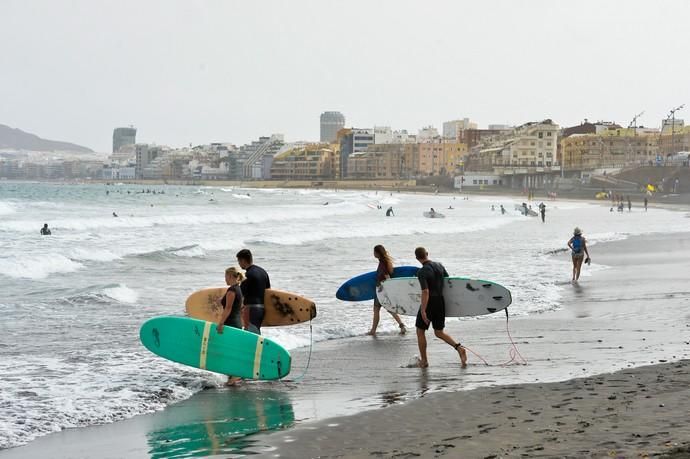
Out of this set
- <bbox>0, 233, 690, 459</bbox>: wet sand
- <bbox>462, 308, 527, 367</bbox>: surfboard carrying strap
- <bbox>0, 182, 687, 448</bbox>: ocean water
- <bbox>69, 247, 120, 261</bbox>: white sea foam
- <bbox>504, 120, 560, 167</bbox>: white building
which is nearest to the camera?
<bbox>0, 233, 690, 459</bbox>: wet sand

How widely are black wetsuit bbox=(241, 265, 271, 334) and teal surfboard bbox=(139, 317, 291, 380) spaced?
0.60 metres

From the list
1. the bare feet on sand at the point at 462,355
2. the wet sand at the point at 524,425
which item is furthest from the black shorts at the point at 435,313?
the wet sand at the point at 524,425

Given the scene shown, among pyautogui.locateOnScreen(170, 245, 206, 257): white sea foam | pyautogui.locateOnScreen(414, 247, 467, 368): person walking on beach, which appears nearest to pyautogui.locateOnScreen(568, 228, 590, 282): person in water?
pyautogui.locateOnScreen(414, 247, 467, 368): person walking on beach

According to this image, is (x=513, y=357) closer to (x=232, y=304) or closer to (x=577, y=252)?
(x=232, y=304)

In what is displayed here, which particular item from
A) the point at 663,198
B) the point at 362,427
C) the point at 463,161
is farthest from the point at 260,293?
the point at 463,161

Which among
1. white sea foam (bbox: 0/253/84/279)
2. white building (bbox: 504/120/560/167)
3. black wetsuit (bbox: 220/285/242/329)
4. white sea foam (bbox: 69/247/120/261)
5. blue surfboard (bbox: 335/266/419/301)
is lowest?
white sea foam (bbox: 69/247/120/261)

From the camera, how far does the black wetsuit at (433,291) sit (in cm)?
905

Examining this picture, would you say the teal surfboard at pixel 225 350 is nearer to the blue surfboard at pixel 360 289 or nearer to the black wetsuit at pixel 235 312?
the black wetsuit at pixel 235 312

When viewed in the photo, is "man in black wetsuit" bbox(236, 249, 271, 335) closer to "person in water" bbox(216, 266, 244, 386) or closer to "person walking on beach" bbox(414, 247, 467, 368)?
"person in water" bbox(216, 266, 244, 386)

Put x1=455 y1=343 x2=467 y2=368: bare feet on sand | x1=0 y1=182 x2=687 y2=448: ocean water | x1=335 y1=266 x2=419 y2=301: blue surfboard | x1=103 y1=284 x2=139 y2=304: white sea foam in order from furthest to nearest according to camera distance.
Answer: x1=103 y1=284 x2=139 y2=304: white sea foam, x1=335 y1=266 x2=419 y2=301: blue surfboard, x1=455 y1=343 x2=467 y2=368: bare feet on sand, x1=0 y1=182 x2=687 y2=448: ocean water

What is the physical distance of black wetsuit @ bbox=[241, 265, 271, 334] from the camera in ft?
29.9

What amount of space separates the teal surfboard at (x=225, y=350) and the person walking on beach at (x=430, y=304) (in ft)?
4.82

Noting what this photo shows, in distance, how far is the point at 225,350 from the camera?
27.8 ft

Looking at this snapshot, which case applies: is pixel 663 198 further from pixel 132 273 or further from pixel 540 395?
pixel 540 395
